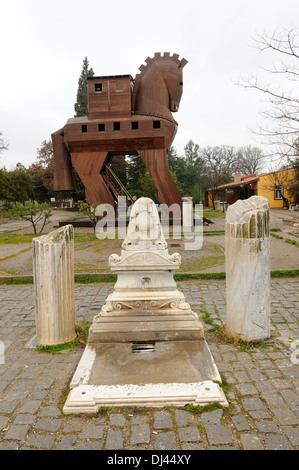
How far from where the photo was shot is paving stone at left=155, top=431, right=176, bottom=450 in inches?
108

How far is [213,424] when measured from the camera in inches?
119

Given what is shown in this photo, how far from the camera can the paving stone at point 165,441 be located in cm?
275

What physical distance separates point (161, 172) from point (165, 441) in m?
16.4

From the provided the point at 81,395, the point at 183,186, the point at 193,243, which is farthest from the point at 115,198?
the point at 183,186

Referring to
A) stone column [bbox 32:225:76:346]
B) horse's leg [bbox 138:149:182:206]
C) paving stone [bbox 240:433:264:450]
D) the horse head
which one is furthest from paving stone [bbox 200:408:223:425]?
the horse head

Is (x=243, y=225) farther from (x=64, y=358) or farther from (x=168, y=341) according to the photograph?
(x=64, y=358)

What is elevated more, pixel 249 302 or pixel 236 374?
pixel 249 302

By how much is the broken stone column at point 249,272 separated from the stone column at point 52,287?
7.60 feet

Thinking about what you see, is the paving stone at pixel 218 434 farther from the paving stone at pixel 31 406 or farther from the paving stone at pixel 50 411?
the paving stone at pixel 31 406

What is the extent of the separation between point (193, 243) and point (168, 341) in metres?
8.97

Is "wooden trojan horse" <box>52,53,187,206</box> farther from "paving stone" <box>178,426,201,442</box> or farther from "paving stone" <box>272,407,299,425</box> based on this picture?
"paving stone" <box>178,426,201,442</box>

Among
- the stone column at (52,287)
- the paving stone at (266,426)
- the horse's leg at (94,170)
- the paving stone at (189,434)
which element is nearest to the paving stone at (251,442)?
the paving stone at (266,426)

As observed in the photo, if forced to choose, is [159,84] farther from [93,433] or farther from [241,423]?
[93,433]
